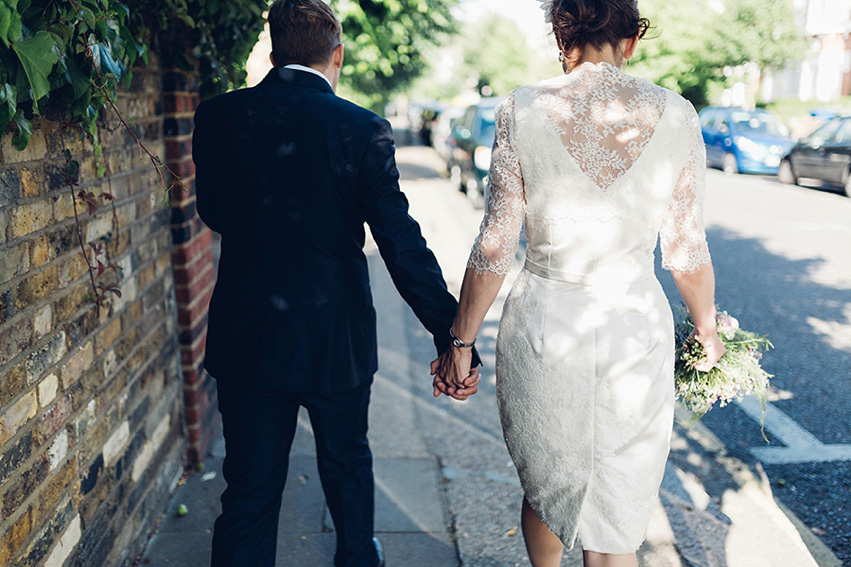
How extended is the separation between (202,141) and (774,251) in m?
8.39

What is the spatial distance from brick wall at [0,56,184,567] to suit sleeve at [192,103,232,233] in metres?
0.37

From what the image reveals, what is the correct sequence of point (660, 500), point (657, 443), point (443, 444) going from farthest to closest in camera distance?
1. point (443, 444)
2. point (660, 500)
3. point (657, 443)

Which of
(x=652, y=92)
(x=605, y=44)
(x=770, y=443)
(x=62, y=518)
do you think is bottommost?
(x=770, y=443)

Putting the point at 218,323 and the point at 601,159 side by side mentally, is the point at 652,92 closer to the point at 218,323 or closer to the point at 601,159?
the point at 601,159

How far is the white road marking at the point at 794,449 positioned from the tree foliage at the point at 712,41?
2682 cm

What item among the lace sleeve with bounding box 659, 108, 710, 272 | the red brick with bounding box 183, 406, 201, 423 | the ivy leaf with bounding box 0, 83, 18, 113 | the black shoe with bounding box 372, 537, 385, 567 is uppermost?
the ivy leaf with bounding box 0, 83, 18, 113

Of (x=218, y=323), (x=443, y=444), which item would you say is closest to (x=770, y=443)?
(x=443, y=444)

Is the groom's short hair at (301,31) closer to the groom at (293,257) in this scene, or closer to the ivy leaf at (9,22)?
the groom at (293,257)

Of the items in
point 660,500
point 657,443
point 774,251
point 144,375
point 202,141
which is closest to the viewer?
point 657,443

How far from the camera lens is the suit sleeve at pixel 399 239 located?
2389mm

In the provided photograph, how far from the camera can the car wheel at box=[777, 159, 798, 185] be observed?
16.0 meters

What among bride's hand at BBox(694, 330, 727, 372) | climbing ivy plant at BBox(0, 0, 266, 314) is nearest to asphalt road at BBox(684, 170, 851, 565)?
bride's hand at BBox(694, 330, 727, 372)

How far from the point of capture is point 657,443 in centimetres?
231

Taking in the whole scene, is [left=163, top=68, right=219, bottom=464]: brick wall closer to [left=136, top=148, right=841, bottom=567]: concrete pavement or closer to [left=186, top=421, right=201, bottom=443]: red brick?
[left=186, top=421, right=201, bottom=443]: red brick
